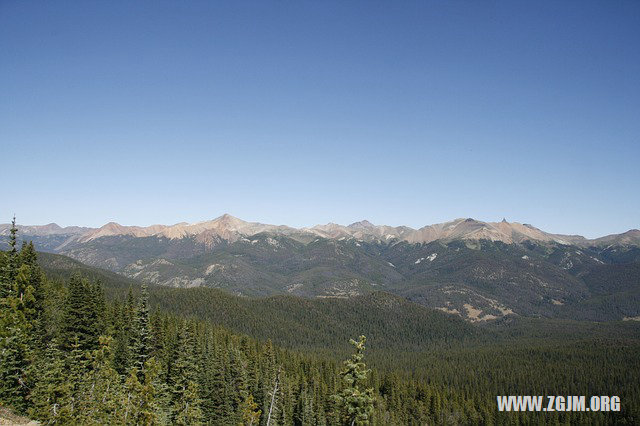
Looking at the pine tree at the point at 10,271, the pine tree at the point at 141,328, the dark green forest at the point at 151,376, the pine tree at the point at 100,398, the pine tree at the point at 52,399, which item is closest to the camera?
the pine tree at the point at 52,399

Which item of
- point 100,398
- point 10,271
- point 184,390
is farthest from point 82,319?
point 100,398

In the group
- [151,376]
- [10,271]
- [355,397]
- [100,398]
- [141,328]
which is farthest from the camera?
[141,328]

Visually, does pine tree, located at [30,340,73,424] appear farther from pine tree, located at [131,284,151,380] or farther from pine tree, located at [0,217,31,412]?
pine tree, located at [131,284,151,380]

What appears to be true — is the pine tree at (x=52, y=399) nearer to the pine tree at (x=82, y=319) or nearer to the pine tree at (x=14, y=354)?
the pine tree at (x=14, y=354)

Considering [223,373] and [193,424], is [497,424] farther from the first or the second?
[193,424]

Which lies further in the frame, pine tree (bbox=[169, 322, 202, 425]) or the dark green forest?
pine tree (bbox=[169, 322, 202, 425])

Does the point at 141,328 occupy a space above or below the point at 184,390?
above

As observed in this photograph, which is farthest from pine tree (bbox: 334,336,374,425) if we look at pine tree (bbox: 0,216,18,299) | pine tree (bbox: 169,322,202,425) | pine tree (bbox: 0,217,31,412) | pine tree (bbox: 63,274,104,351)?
pine tree (bbox: 63,274,104,351)

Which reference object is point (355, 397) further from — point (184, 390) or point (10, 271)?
point (10, 271)

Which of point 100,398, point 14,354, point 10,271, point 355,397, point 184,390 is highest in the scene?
point 10,271

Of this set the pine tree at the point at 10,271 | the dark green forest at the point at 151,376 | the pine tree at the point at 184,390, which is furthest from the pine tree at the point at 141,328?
the pine tree at the point at 10,271

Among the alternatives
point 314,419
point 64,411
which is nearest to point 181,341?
point 64,411

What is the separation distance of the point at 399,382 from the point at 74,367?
145 m

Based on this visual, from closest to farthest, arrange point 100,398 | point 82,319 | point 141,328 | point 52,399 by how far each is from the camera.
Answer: point 52,399, point 100,398, point 141,328, point 82,319
